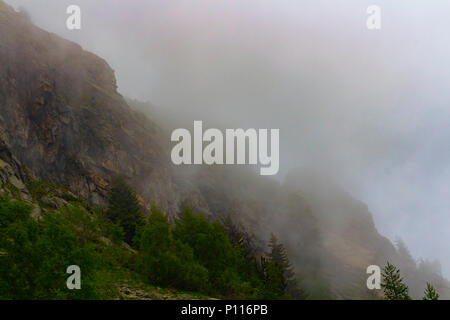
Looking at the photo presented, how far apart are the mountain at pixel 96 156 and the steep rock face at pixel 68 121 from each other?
0.24 m

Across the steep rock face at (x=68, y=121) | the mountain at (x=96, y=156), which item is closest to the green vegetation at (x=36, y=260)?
the mountain at (x=96, y=156)

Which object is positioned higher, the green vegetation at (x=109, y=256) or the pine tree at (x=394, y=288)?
the green vegetation at (x=109, y=256)

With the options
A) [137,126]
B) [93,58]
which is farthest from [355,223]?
[93,58]

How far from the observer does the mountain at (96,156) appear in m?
53.2

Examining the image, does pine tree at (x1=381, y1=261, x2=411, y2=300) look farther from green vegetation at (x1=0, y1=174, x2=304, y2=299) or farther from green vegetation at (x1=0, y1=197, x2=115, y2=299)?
green vegetation at (x1=0, y1=197, x2=115, y2=299)

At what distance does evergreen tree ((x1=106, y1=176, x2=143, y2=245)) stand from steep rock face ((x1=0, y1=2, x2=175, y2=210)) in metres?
12.4

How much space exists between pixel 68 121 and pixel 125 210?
98.6 feet

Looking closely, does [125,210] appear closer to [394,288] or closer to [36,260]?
[36,260]

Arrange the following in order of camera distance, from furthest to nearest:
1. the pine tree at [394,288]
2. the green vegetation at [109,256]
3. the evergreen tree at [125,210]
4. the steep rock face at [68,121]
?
1. the steep rock face at [68,121]
2. the evergreen tree at [125,210]
3. the pine tree at [394,288]
4. the green vegetation at [109,256]

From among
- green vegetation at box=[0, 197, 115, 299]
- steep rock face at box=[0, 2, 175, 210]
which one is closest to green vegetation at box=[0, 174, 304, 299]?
green vegetation at box=[0, 197, 115, 299]

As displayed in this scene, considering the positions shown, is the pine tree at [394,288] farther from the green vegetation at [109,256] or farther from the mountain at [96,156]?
the mountain at [96,156]

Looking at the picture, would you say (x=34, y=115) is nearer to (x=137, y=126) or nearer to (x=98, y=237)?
(x=137, y=126)

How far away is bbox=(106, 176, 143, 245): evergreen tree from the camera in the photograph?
4644 cm

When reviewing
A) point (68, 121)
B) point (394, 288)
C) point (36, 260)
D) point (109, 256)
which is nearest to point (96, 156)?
point (68, 121)
